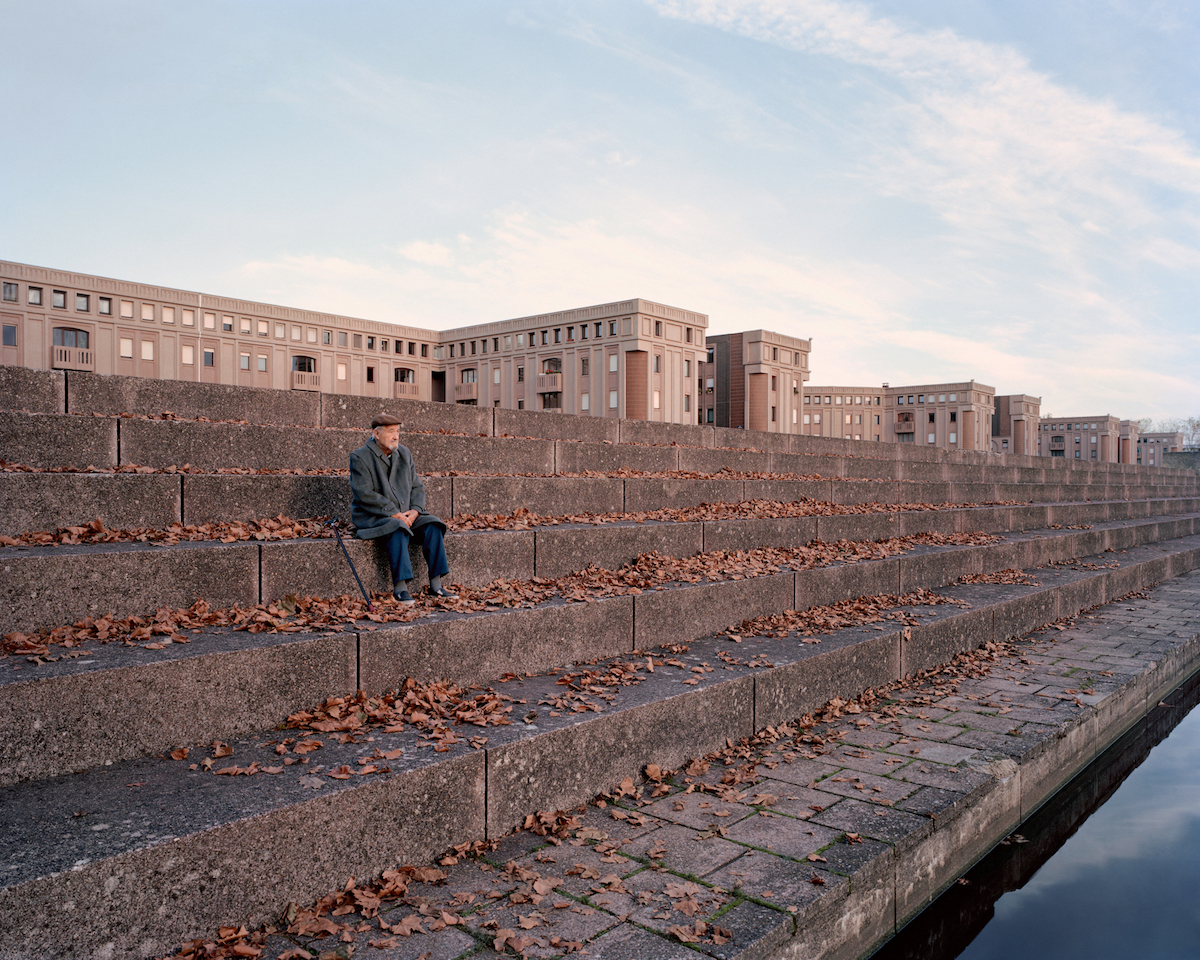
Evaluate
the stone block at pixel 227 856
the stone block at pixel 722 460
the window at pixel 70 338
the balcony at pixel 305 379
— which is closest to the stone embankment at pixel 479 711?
the stone block at pixel 227 856

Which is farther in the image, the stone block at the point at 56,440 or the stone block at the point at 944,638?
the stone block at the point at 944,638

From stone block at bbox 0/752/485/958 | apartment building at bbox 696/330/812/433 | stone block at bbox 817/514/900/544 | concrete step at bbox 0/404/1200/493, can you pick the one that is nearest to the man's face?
concrete step at bbox 0/404/1200/493

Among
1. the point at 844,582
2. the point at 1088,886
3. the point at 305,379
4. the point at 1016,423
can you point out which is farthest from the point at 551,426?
the point at 1016,423

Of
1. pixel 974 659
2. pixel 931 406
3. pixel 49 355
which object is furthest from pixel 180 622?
pixel 931 406

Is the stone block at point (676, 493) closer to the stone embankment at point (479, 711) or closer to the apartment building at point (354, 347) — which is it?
the stone embankment at point (479, 711)

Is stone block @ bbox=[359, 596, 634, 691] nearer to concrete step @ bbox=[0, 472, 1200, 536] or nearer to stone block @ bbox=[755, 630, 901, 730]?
stone block @ bbox=[755, 630, 901, 730]

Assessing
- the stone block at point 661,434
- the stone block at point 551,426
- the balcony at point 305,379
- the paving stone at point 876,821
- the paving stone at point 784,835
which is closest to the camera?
the paving stone at point 784,835

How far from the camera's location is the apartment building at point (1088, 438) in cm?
9938

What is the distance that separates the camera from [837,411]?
11131cm

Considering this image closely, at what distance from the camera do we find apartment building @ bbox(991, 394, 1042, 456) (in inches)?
4018

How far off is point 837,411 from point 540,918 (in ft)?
376

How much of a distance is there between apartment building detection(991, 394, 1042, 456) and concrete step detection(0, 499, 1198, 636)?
348 feet

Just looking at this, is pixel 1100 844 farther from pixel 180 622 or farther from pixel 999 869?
pixel 180 622

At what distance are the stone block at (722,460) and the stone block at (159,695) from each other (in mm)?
7721
